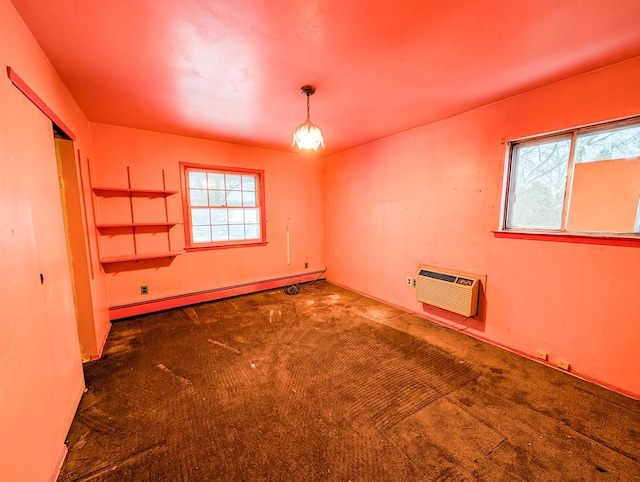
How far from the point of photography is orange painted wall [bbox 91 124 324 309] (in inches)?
129

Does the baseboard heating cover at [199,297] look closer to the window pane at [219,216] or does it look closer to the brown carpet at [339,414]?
the brown carpet at [339,414]

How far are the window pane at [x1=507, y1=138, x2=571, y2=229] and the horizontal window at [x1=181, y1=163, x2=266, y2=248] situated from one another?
354 centimetres

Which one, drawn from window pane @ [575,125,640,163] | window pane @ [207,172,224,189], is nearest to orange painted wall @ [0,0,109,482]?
window pane @ [207,172,224,189]

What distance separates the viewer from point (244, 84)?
7.25 feet

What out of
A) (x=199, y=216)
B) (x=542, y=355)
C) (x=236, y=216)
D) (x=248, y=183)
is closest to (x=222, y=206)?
(x=236, y=216)

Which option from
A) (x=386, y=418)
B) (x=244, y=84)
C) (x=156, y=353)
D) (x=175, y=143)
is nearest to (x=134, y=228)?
(x=175, y=143)

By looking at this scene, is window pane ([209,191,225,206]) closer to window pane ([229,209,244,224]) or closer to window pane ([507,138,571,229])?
window pane ([229,209,244,224])

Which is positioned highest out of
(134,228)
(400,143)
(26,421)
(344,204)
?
(400,143)

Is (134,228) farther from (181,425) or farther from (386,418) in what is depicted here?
(386,418)

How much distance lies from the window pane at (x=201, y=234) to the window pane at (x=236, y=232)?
1.15 ft

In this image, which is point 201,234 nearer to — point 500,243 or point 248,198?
point 248,198

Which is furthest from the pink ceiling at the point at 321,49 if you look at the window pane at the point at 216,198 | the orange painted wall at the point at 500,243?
the window pane at the point at 216,198

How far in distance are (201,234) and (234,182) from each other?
1010mm

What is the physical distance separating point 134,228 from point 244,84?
2.52m
